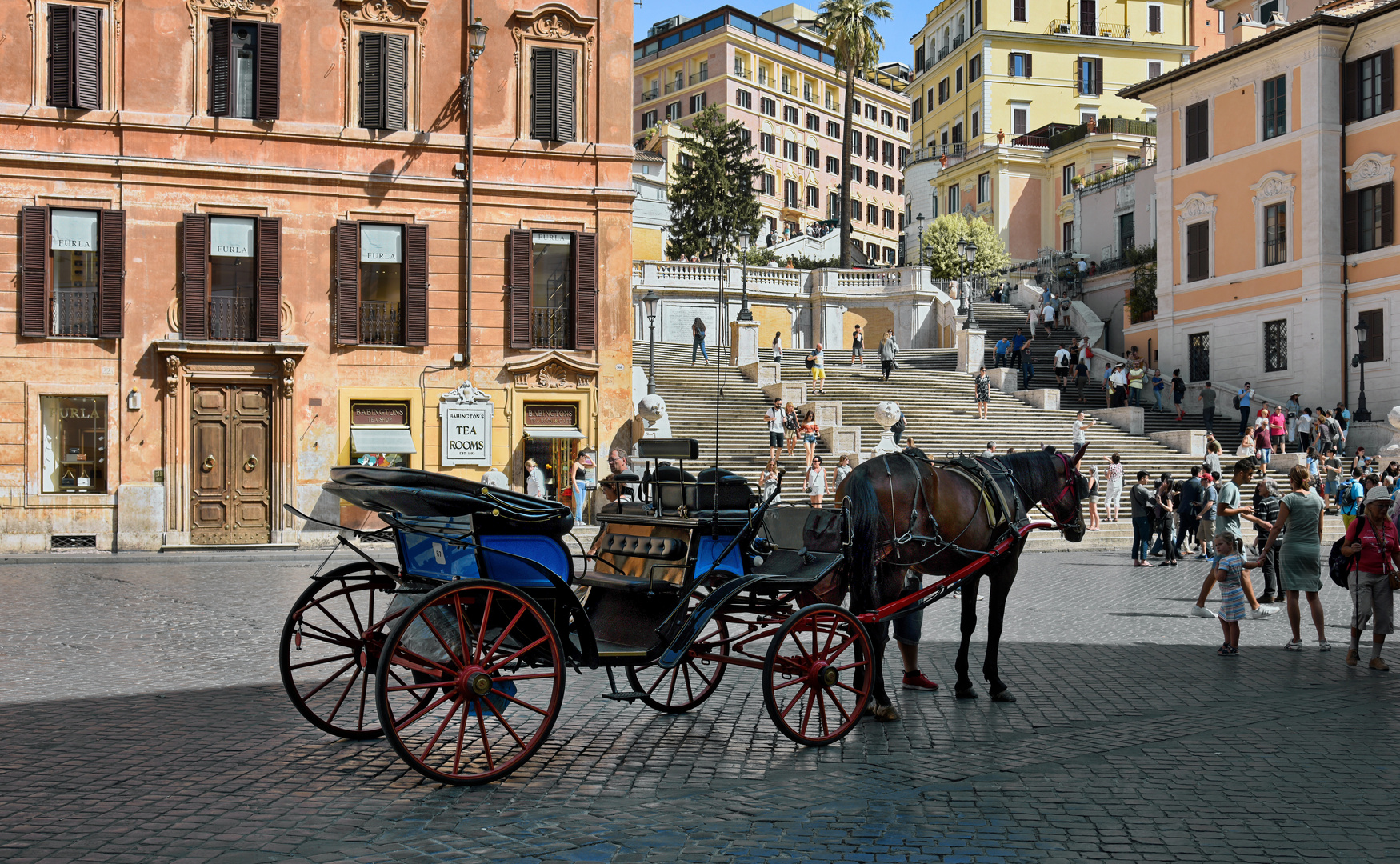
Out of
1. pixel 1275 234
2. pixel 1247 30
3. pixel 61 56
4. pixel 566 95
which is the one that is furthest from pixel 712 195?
pixel 61 56

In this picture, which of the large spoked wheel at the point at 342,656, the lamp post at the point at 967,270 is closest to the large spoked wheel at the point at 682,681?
the large spoked wheel at the point at 342,656

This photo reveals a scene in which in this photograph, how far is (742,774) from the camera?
6.86m

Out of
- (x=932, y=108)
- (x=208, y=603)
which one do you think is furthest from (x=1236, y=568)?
(x=932, y=108)

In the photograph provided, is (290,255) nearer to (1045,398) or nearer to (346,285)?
(346,285)

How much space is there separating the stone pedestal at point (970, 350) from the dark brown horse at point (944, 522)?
99.4 feet

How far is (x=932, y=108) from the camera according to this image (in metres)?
78.9

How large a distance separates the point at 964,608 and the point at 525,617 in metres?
3.97

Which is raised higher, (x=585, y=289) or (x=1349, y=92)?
(x=1349, y=92)

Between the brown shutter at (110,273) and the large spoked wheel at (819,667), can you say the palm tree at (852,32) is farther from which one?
the large spoked wheel at (819,667)

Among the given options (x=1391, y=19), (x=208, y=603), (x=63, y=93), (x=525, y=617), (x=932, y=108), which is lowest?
(x=208, y=603)

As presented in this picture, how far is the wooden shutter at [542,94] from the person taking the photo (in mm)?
26062

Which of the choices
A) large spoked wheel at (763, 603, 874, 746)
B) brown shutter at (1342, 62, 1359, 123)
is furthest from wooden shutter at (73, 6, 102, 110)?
brown shutter at (1342, 62, 1359, 123)

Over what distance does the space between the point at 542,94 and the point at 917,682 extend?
19639 mm

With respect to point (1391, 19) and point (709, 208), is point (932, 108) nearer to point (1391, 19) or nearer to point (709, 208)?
point (709, 208)
